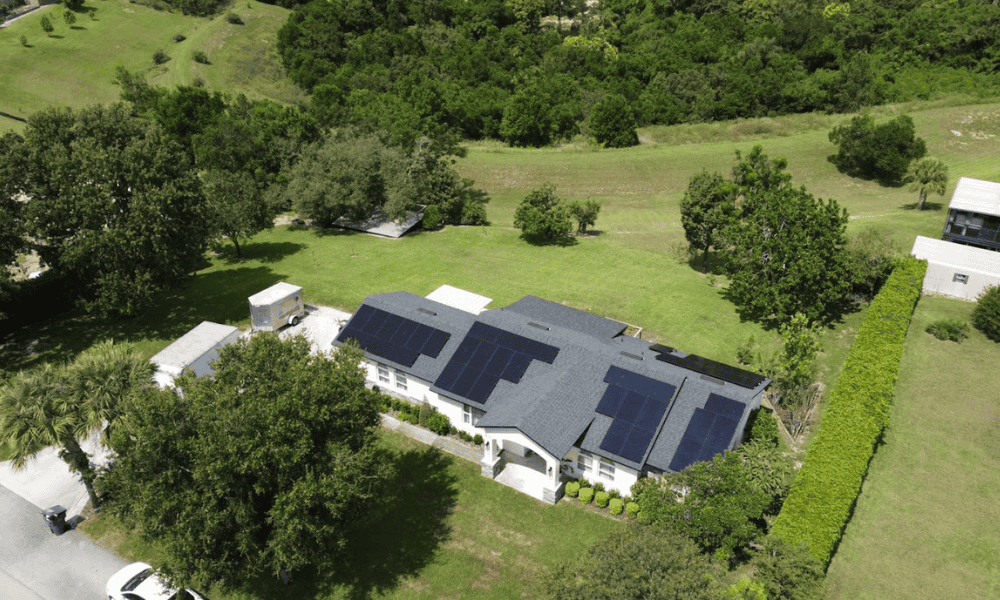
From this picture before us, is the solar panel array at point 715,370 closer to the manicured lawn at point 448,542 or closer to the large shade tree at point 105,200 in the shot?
the manicured lawn at point 448,542

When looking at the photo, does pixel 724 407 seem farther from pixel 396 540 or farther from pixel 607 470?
pixel 396 540

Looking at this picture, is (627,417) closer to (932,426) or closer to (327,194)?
(932,426)

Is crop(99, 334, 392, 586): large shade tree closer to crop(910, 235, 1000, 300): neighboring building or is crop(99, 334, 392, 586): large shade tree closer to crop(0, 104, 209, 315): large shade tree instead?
crop(0, 104, 209, 315): large shade tree

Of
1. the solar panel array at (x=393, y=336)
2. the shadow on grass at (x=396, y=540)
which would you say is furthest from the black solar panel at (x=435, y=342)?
the shadow on grass at (x=396, y=540)

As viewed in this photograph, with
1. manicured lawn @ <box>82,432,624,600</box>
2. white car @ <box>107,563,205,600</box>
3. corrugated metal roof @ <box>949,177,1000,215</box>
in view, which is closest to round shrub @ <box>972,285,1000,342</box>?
corrugated metal roof @ <box>949,177,1000,215</box>

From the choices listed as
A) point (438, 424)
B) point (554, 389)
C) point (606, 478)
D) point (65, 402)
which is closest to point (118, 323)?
point (65, 402)

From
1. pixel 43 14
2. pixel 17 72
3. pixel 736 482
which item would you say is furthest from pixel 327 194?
pixel 43 14
